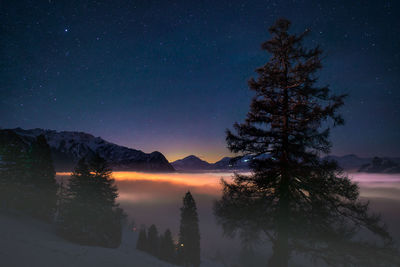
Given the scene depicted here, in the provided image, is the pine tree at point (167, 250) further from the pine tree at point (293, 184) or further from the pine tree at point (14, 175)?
the pine tree at point (293, 184)

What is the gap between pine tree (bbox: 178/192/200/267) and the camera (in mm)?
30391

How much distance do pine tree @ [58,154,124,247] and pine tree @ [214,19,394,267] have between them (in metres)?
17.8

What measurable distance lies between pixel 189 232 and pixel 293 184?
2914cm

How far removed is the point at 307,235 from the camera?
6770 mm

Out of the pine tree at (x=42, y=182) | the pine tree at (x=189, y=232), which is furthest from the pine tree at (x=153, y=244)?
the pine tree at (x=42, y=182)

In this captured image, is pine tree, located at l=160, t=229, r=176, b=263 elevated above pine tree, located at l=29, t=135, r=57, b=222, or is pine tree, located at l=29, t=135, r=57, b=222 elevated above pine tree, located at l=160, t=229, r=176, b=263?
pine tree, located at l=29, t=135, r=57, b=222

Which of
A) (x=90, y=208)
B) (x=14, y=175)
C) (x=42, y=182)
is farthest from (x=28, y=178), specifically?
(x=90, y=208)

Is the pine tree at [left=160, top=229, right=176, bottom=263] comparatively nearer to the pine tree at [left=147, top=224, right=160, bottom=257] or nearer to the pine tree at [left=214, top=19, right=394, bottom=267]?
the pine tree at [left=147, top=224, right=160, bottom=257]

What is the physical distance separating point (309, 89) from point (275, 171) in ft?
13.0

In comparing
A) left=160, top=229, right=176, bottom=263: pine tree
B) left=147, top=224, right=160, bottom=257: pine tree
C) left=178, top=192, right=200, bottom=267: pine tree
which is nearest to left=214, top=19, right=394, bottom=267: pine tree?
left=178, top=192, right=200, bottom=267: pine tree

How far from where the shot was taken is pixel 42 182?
21.5 metres

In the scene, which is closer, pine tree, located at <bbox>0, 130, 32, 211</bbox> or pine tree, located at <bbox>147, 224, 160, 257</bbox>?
pine tree, located at <bbox>0, 130, 32, 211</bbox>

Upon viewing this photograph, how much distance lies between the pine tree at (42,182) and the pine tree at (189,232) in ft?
63.5

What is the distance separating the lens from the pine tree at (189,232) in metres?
30.4
